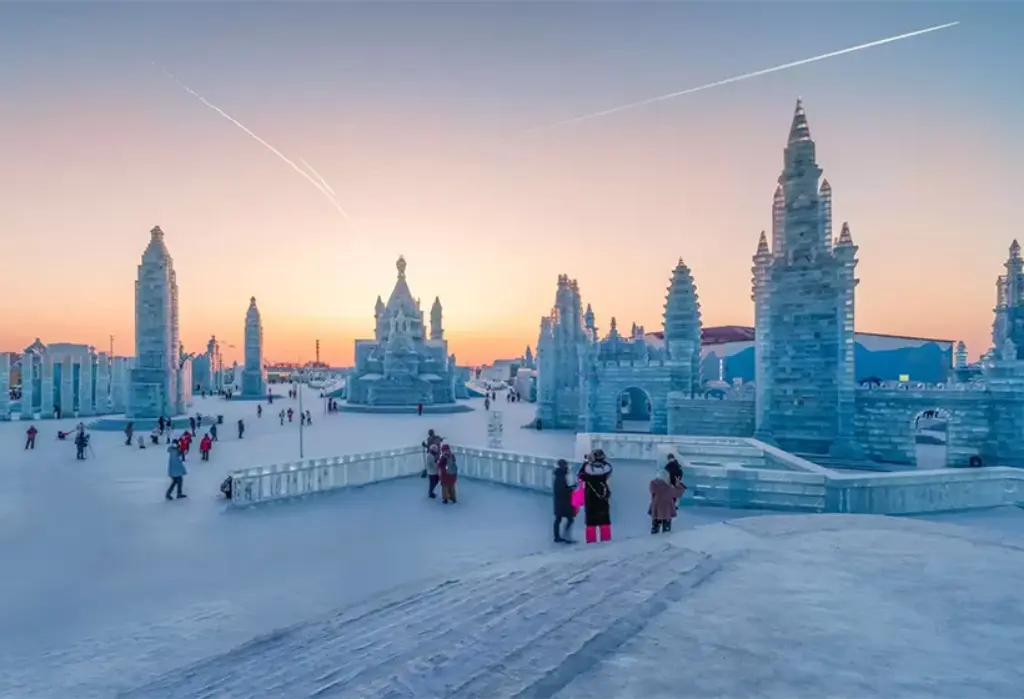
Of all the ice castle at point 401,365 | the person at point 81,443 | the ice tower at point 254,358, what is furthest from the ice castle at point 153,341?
the ice tower at point 254,358

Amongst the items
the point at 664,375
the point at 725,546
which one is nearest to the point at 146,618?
the point at 725,546

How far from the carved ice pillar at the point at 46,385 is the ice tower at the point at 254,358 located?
22.0 meters

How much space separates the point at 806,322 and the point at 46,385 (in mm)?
48479

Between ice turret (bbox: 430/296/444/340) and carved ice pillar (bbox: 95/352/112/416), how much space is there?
43359 mm

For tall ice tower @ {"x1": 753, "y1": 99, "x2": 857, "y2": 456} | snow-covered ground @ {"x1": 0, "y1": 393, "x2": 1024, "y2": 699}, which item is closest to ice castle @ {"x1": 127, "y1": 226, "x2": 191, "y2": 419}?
snow-covered ground @ {"x1": 0, "y1": 393, "x2": 1024, "y2": 699}

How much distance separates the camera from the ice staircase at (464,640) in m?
4.53

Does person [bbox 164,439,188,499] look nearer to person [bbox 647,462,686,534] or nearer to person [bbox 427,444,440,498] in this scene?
person [bbox 427,444,440,498]

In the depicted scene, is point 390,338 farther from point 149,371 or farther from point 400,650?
point 400,650

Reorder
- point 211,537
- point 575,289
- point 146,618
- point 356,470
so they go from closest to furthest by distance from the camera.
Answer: point 146,618 < point 211,537 < point 356,470 < point 575,289

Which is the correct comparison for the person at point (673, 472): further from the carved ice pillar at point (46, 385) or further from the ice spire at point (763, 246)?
the carved ice pillar at point (46, 385)

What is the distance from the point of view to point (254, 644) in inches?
→ 227

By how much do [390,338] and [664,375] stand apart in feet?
116

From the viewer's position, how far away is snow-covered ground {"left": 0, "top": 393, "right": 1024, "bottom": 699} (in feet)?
19.5

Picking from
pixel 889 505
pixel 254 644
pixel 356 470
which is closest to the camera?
pixel 254 644
